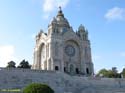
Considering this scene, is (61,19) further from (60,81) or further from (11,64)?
(60,81)

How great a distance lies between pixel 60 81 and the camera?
36.0 meters

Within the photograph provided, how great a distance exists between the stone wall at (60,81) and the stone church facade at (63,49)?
8.65m

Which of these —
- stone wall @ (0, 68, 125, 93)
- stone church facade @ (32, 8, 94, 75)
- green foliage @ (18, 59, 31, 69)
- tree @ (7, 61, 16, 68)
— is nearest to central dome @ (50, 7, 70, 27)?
stone church facade @ (32, 8, 94, 75)

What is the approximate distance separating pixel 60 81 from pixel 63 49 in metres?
13.9

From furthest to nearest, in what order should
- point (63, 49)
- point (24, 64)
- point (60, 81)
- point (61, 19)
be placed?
1. point (61, 19)
2. point (24, 64)
3. point (63, 49)
4. point (60, 81)

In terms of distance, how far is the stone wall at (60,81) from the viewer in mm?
32531

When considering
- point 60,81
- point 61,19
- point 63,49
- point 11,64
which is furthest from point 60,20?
point 60,81

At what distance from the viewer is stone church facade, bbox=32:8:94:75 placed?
4747 cm

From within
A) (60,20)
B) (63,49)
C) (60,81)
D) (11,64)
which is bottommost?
(60,81)

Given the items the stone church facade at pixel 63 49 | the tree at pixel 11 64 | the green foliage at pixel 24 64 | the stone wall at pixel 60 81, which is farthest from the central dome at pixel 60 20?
the stone wall at pixel 60 81

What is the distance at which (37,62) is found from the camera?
5225 cm

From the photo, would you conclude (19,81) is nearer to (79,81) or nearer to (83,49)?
(79,81)

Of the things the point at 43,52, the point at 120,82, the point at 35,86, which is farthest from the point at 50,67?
the point at 35,86

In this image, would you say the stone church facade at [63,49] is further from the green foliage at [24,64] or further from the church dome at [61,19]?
the green foliage at [24,64]
